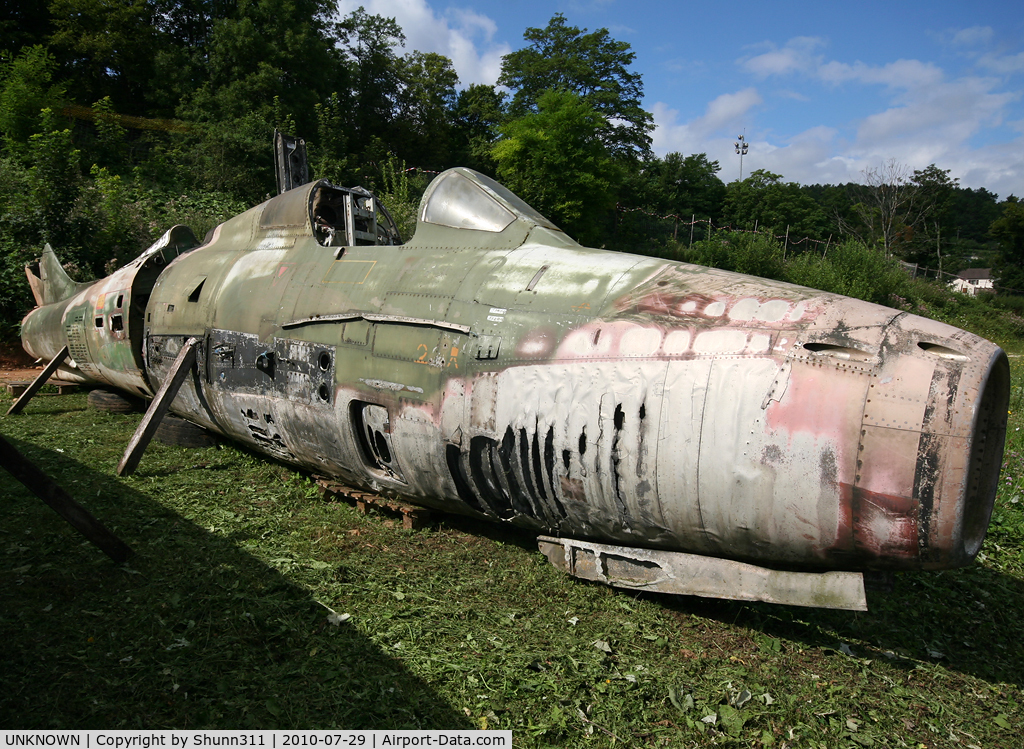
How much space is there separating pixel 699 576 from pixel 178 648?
3385 mm

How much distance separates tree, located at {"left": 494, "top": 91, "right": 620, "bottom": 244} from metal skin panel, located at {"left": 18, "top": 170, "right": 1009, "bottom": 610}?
26.9 meters

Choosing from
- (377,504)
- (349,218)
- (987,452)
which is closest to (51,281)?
(349,218)

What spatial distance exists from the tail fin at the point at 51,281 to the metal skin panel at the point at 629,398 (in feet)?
25.1

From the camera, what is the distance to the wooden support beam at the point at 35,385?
391 inches

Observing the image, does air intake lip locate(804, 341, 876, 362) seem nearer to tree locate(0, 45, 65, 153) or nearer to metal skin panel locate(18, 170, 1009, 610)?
metal skin panel locate(18, 170, 1009, 610)

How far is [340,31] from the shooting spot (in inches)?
1606

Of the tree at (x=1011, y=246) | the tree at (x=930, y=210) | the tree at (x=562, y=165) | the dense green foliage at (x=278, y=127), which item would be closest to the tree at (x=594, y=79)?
the dense green foliage at (x=278, y=127)

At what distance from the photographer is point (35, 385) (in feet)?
32.8

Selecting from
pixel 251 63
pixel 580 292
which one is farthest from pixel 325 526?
pixel 251 63

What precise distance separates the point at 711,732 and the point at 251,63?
36.7 m

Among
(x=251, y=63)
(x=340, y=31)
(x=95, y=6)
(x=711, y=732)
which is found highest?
(x=340, y=31)

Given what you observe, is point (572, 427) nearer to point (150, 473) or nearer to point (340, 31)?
point (150, 473)

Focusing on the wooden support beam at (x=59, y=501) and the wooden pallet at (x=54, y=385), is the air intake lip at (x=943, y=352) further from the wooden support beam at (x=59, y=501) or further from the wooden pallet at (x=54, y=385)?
the wooden pallet at (x=54, y=385)

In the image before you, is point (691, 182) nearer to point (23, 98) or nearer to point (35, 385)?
point (23, 98)
